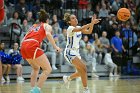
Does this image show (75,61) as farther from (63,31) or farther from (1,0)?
(63,31)

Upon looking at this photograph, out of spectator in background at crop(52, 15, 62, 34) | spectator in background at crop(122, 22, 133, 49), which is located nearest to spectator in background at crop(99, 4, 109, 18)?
spectator in background at crop(122, 22, 133, 49)

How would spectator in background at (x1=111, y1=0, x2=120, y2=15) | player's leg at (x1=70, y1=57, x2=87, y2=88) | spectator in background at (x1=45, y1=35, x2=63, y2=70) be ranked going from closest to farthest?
player's leg at (x1=70, y1=57, x2=87, y2=88), spectator in background at (x1=45, y1=35, x2=63, y2=70), spectator in background at (x1=111, y1=0, x2=120, y2=15)

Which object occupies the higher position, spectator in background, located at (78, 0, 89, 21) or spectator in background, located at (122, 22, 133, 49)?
spectator in background, located at (78, 0, 89, 21)

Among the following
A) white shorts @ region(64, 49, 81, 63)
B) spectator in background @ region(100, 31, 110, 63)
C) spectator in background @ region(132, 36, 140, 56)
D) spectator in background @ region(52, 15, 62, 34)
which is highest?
spectator in background @ region(52, 15, 62, 34)

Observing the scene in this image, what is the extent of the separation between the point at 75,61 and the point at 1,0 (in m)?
3.18

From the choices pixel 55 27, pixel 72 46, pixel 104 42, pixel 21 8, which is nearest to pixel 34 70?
pixel 72 46

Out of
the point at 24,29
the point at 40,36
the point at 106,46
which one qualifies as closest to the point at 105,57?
the point at 106,46

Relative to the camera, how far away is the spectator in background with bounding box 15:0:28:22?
73.1ft

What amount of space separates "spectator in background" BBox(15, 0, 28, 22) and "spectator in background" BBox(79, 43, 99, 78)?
3400 millimetres

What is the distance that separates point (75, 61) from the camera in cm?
1306

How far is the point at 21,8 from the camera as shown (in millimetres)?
22859

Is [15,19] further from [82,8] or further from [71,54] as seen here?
[71,54]

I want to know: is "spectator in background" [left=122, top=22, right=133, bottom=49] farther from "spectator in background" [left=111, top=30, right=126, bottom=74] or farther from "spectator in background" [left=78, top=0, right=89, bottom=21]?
"spectator in background" [left=78, top=0, right=89, bottom=21]

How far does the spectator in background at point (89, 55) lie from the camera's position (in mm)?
21391
